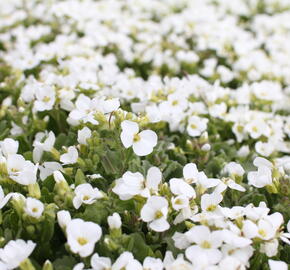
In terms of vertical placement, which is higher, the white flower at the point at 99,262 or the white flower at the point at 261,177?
the white flower at the point at 99,262

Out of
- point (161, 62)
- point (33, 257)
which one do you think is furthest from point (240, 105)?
point (33, 257)

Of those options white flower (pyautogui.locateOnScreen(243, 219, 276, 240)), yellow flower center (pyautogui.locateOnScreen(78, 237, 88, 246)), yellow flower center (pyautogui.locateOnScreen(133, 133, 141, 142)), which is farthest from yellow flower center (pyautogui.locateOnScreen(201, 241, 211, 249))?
yellow flower center (pyautogui.locateOnScreen(133, 133, 141, 142))

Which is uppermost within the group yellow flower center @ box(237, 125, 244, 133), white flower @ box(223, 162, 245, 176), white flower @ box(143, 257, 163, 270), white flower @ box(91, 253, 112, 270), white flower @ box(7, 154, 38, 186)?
white flower @ box(7, 154, 38, 186)

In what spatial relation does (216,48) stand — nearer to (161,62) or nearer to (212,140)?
(161,62)

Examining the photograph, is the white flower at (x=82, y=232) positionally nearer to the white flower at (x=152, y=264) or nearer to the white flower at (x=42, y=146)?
the white flower at (x=152, y=264)

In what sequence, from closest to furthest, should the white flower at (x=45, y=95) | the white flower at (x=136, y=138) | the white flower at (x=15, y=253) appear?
the white flower at (x=15, y=253), the white flower at (x=136, y=138), the white flower at (x=45, y=95)

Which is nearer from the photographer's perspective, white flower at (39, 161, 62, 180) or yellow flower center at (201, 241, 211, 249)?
yellow flower center at (201, 241, 211, 249)

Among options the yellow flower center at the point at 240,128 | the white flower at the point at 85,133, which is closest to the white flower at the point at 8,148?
the white flower at the point at 85,133

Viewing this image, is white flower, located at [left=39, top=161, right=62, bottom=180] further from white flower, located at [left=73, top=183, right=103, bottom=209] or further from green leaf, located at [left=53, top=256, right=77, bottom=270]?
green leaf, located at [left=53, top=256, right=77, bottom=270]
